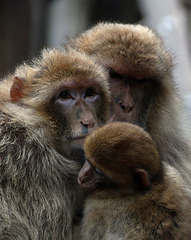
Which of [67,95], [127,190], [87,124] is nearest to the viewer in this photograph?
[127,190]

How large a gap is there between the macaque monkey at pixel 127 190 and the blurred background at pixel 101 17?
17.0 feet

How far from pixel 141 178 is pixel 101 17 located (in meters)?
Answer: 10.8

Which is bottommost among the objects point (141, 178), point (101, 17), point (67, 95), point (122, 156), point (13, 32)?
point (141, 178)

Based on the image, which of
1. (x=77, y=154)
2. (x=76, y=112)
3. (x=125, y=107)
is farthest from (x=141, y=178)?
(x=125, y=107)

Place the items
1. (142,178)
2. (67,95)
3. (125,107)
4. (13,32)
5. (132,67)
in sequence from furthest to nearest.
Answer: (13,32)
(132,67)
(125,107)
(67,95)
(142,178)

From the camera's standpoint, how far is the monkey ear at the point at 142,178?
4.29 metres

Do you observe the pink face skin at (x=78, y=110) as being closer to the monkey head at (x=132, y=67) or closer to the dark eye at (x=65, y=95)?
the dark eye at (x=65, y=95)

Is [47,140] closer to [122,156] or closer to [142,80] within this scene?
[122,156]

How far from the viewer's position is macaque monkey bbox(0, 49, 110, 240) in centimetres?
438

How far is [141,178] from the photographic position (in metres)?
4.32

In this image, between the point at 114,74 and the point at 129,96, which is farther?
the point at 114,74

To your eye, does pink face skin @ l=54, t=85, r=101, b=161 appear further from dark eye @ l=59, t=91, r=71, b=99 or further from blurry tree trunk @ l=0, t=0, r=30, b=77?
blurry tree trunk @ l=0, t=0, r=30, b=77

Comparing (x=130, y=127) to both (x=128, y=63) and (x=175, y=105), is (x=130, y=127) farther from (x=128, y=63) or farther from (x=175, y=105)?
(x=175, y=105)

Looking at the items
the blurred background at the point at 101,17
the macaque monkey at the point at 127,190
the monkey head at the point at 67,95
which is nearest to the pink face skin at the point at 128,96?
the monkey head at the point at 67,95
